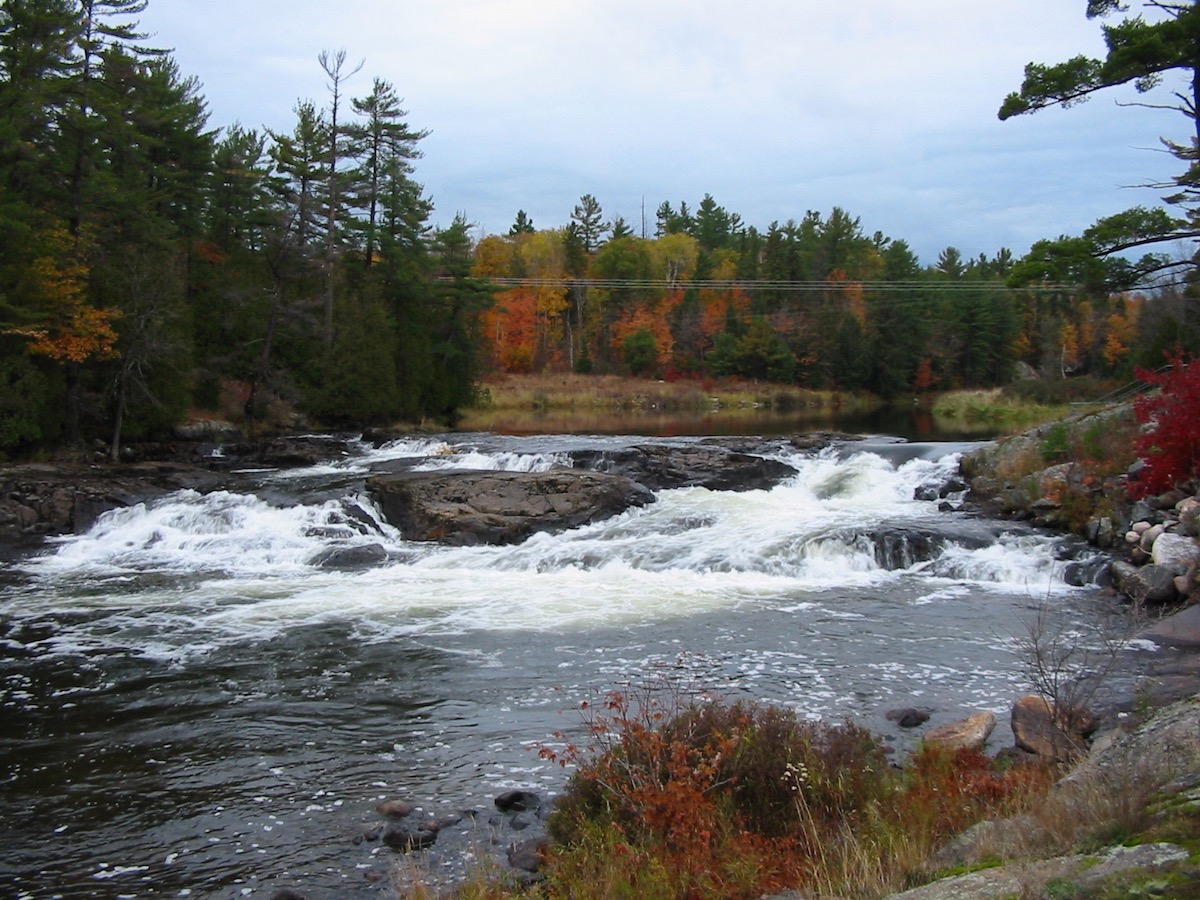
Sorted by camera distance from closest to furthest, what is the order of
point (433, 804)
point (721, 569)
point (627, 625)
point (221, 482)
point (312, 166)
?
point (433, 804)
point (627, 625)
point (721, 569)
point (221, 482)
point (312, 166)

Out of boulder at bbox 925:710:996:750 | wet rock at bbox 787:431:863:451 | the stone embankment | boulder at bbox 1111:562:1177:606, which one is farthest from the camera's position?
wet rock at bbox 787:431:863:451

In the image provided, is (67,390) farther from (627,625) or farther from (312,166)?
(627,625)

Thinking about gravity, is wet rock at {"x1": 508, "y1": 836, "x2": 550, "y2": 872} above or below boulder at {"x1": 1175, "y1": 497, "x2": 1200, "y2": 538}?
below

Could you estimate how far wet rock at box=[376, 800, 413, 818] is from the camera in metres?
7.30

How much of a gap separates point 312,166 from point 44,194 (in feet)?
47.8

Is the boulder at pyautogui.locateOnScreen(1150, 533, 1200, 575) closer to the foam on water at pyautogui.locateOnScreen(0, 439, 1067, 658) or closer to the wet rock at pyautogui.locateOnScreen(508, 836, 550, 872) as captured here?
the foam on water at pyautogui.locateOnScreen(0, 439, 1067, 658)

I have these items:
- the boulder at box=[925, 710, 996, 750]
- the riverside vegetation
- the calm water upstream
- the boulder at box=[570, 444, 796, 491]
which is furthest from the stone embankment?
the riverside vegetation

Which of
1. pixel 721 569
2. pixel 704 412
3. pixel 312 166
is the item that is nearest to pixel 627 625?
pixel 721 569

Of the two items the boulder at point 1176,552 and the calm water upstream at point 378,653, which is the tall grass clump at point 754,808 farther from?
the boulder at point 1176,552

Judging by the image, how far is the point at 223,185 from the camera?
42625 mm

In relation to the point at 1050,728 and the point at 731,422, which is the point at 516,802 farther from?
the point at 731,422

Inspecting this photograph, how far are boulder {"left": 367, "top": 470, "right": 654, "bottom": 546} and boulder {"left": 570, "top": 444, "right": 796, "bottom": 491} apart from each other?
171cm

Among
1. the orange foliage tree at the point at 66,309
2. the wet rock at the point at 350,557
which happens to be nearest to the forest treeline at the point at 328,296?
the orange foliage tree at the point at 66,309

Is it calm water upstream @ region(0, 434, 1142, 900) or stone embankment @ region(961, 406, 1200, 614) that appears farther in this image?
stone embankment @ region(961, 406, 1200, 614)
